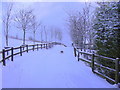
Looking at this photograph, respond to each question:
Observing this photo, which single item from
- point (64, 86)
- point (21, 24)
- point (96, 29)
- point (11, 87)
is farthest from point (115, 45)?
point (21, 24)

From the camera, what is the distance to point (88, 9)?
18.6 m

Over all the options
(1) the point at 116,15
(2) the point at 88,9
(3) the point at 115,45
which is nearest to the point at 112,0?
(1) the point at 116,15

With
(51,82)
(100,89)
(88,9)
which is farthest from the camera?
(88,9)

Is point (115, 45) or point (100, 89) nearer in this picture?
point (100, 89)

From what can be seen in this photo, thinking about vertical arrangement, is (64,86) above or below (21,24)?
below

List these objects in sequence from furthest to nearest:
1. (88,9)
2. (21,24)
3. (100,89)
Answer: (21,24)
(88,9)
(100,89)

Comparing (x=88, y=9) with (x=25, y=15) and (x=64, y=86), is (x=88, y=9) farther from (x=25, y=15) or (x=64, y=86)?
(x=64, y=86)

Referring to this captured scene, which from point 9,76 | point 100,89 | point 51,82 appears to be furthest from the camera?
point 9,76

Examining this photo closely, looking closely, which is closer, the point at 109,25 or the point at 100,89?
the point at 100,89

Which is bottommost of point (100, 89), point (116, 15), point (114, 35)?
point (100, 89)

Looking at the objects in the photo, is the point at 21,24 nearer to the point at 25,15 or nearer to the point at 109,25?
the point at 25,15

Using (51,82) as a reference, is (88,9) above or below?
above

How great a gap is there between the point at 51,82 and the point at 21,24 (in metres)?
21.2

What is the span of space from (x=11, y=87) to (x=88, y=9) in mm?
15347
